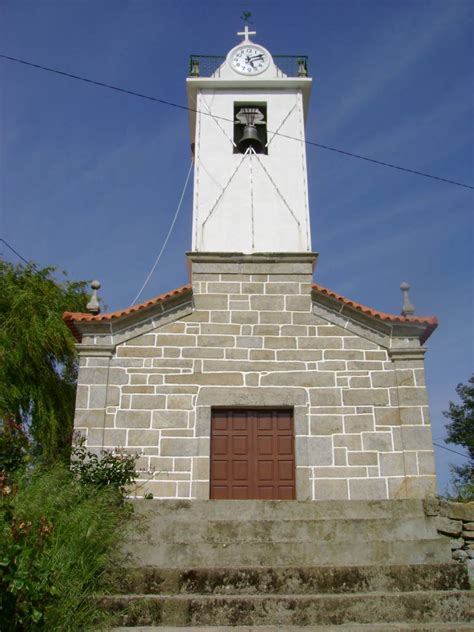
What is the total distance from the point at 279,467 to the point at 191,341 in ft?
8.80

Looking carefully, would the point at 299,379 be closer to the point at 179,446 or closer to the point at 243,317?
the point at 243,317

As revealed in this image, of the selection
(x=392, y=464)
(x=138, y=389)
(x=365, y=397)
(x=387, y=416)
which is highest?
(x=138, y=389)

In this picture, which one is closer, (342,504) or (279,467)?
(342,504)

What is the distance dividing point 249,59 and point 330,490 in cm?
1028

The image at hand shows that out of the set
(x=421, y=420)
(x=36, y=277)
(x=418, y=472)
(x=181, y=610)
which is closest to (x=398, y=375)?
(x=421, y=420)

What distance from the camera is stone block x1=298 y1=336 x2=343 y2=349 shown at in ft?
38.3

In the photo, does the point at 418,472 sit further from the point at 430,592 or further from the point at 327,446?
the point at 430,592

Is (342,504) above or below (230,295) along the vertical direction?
below

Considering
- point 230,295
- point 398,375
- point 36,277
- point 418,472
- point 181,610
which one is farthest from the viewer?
point 36,277

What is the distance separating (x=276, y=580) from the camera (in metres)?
6.45

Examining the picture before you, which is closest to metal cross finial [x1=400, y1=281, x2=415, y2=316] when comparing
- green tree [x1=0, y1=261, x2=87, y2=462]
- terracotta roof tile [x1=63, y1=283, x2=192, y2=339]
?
terracotta roof tile [x1=63, y1=283, x2=192, y2=339]

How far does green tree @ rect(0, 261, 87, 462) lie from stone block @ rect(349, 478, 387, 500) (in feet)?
21.8

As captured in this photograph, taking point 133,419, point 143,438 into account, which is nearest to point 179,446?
point 143,438

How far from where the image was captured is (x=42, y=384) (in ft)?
50.1
